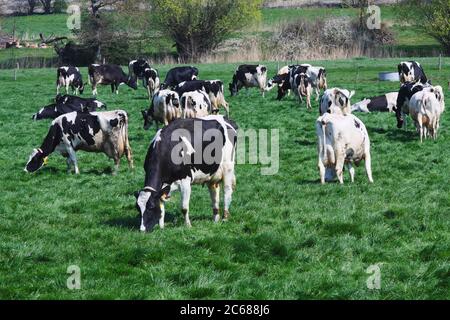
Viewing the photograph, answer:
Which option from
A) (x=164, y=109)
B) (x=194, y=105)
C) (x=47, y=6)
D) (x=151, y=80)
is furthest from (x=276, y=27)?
(x=164, y=109)

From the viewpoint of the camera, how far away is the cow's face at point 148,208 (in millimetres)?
12078

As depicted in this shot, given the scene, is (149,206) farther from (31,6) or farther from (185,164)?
(31,6)

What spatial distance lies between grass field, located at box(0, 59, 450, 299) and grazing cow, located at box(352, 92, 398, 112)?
7.30 m

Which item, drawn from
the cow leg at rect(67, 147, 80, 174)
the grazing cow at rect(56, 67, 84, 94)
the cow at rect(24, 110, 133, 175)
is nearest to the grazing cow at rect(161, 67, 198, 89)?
the grazing cow at rect(56, 67, 84, 94)

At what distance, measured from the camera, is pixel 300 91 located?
30.7m

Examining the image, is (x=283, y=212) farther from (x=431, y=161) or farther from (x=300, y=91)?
(x=300, y=91)

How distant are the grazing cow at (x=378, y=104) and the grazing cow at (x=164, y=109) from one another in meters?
6.89

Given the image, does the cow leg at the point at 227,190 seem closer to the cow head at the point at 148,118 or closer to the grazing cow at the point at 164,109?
the grazing cow at the point at 164,109

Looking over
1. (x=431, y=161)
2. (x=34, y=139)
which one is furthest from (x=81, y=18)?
(x=431, y=161)

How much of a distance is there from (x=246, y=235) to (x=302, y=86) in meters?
19.3

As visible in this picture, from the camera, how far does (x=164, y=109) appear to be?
23797 mm

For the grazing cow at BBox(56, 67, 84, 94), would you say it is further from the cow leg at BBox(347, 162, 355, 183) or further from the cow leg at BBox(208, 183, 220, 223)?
the cow leg at BBox(208, 183, 220, 223)

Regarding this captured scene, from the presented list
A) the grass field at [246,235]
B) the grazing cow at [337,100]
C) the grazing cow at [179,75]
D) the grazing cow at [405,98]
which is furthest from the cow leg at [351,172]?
the grazing cow at [179,75]

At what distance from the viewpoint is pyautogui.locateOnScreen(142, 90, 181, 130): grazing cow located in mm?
23797
